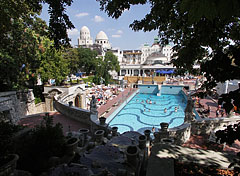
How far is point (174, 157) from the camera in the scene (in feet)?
13.0

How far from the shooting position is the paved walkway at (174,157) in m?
3.32

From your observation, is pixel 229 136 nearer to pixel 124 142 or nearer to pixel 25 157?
pixel 124 142

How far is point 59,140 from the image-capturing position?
166 inches

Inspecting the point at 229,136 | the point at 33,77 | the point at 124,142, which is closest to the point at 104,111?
the point at 33,77

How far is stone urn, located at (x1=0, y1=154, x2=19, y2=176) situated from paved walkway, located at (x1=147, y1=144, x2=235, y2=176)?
312 cm

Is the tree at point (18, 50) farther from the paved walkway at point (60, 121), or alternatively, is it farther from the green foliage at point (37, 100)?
the paved walkway at point (60, 121)

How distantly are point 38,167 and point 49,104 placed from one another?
563 inches

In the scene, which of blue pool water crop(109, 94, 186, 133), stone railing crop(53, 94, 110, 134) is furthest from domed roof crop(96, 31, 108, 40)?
stone railing crop(53, 94, 110, 134)

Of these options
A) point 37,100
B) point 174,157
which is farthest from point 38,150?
point 37,100

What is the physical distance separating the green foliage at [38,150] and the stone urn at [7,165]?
651mm

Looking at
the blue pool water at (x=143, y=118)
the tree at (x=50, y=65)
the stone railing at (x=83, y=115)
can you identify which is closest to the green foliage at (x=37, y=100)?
the tree at (x=50, y=65)

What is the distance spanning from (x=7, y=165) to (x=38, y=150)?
86 centimetres

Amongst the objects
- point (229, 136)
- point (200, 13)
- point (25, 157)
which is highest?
point (200, 13)

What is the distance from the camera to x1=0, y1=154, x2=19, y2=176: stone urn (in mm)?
3049
